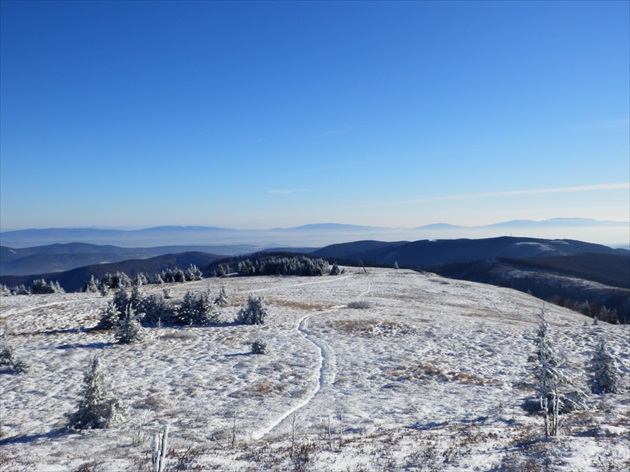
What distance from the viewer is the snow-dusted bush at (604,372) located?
18.5m

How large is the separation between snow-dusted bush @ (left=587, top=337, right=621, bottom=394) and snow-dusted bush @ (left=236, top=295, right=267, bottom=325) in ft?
70.3

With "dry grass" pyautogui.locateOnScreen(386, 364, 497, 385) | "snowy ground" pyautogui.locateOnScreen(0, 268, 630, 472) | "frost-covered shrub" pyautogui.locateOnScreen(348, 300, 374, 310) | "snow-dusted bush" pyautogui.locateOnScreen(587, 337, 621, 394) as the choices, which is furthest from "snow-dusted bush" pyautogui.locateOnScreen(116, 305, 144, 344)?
"snow-dusted bush" pyautogui.locateOnScreen(587, 337, 621, 394)

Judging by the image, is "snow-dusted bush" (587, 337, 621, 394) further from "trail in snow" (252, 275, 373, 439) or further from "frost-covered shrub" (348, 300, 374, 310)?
"frost-covered shrub" (348, 300, 374, 310)

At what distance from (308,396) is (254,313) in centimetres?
1462

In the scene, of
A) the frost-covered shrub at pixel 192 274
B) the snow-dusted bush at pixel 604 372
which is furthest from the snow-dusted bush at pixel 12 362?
the frost-covered shrub at pixel 192 274

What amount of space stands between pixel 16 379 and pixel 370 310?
2827cm

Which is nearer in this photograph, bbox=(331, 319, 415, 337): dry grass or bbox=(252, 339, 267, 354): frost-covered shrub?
bbox=(252, 339, 267, 354): frost-covered shrub

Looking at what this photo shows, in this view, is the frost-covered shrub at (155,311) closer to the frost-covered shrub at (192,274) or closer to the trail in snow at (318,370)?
the trail in snow at (318,370)

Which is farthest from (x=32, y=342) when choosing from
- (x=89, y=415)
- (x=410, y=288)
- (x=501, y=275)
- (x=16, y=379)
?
(x=501, y=275)

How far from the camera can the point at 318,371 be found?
67.3 ft

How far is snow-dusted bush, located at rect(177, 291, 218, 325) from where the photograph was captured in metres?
30.2

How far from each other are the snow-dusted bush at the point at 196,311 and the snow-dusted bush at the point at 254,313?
2.44 m

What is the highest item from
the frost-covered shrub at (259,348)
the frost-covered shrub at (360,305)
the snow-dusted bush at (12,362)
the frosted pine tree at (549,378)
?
the frosted pine tree at (549,378)

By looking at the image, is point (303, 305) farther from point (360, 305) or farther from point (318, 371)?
point (318, 371)
